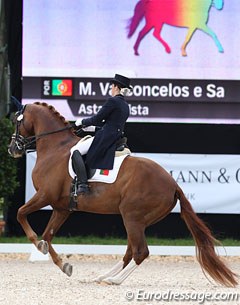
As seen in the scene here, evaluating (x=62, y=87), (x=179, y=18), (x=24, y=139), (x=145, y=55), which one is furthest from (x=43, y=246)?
(x=179, y=18)

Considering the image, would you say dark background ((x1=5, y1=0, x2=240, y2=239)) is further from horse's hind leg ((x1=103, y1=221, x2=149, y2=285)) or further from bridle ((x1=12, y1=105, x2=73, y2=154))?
horse's hind leg ((x1=103, y1=221, x2=149, y2=285))

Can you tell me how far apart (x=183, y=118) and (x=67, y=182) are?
474cm

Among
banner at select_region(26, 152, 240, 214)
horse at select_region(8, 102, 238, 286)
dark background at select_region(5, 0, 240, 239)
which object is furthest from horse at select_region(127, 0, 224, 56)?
horse at select_region(8, 102, 238, 286)

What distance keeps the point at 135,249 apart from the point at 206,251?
0.68 metres

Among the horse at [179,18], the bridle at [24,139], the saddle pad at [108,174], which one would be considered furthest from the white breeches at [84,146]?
the horse at [179,18]

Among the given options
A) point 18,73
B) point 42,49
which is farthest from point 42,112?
point 18,73

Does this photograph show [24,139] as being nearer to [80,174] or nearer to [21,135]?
[21,135]

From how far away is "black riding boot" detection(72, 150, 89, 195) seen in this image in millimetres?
8578

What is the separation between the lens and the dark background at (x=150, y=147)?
1388cm

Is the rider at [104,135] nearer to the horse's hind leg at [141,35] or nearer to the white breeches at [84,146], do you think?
the white breeches at [84,146]

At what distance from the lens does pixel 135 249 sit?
8367 mm

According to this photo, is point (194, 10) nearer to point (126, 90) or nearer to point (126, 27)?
point (126, 27)

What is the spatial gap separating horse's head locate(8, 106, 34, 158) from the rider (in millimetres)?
682

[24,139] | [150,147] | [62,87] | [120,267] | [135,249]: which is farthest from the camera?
[150,147]
